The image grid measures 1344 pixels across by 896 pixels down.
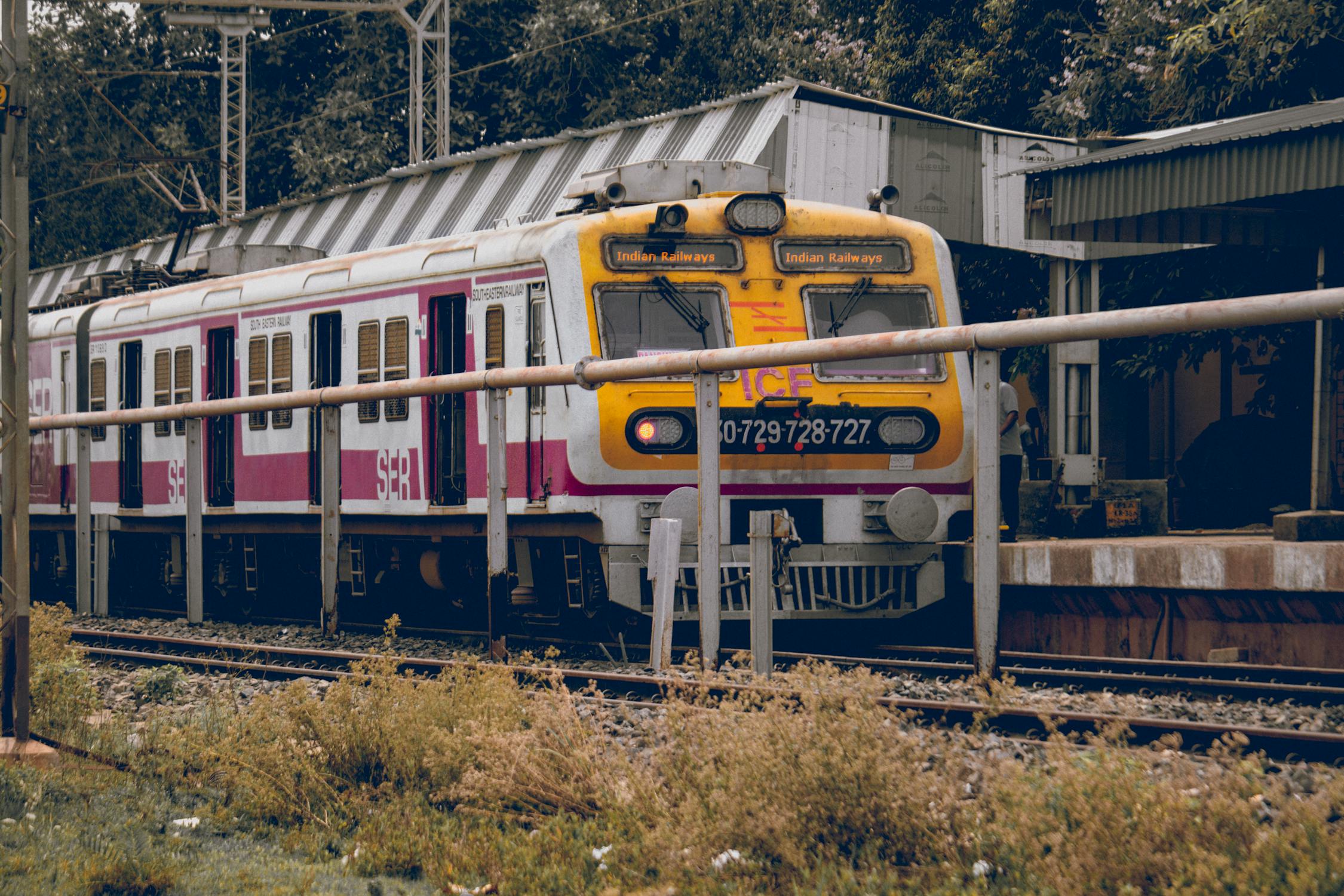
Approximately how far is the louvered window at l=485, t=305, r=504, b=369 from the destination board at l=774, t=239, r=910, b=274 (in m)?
2.02

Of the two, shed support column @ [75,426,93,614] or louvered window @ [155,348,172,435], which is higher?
louvered window @ [155,348,172,435]

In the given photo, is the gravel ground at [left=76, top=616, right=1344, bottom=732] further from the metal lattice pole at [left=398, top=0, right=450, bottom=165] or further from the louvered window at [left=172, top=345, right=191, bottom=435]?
the metal lattice pole at [left=398, top=0, right=450, bottom=165]

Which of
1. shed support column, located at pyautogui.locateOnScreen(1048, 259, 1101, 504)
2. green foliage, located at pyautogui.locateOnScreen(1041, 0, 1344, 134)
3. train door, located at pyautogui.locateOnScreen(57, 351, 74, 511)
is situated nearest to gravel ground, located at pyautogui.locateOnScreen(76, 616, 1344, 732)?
train door, located at pyautogui.locateOnScreen(57, 351, 74, 511)

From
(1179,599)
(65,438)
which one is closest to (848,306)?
(1179,599)

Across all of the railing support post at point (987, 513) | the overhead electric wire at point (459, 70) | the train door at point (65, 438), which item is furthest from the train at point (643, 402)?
the overhead electric wire at point (459, 70)

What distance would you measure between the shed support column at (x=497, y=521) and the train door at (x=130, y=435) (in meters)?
7.43

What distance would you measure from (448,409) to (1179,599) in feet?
18.0

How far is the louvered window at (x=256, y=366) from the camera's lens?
15.5 metres

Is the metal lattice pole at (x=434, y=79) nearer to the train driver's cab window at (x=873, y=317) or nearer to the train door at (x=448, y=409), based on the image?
the train door at (x=448, y=409)

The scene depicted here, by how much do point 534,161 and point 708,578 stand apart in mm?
15214

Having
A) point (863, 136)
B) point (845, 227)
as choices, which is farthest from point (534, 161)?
point (845, 227)

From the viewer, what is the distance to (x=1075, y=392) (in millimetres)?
16703

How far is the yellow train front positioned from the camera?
1189 centimetres

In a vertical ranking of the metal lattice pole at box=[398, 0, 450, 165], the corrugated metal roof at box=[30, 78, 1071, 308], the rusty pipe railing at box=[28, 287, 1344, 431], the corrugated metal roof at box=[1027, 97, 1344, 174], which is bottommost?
the rusty pipe railing at box=[28, 287, 1344, 431]
